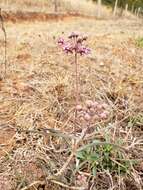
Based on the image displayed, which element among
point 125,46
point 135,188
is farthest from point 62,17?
point 135,188

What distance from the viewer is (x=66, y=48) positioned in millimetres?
2365

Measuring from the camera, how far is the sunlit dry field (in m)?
2.22

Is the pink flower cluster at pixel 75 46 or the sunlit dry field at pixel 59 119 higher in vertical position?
the pink flower cluster at pixel 75 46

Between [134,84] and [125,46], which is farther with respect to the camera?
[125,46]

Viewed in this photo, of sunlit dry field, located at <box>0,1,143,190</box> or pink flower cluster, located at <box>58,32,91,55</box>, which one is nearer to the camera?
sunlit dry field, located at <box>0,1,143,190</box>

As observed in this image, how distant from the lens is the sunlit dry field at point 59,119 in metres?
2.22

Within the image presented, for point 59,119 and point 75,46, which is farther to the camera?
point 59,119

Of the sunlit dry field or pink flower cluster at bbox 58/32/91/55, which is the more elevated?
pink flower cluster at bbox 58/32/91/55

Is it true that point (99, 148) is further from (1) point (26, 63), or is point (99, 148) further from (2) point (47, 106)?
(1) point (26, 63)

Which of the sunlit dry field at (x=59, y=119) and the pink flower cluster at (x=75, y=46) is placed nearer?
the sunlit dry field at (x=59, y=119)

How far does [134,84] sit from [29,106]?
1.08 metres

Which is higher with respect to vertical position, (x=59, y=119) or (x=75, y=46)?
(x=75, y=46)

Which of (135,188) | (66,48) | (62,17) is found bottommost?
(62,17)

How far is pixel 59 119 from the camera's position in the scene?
2756 mm
